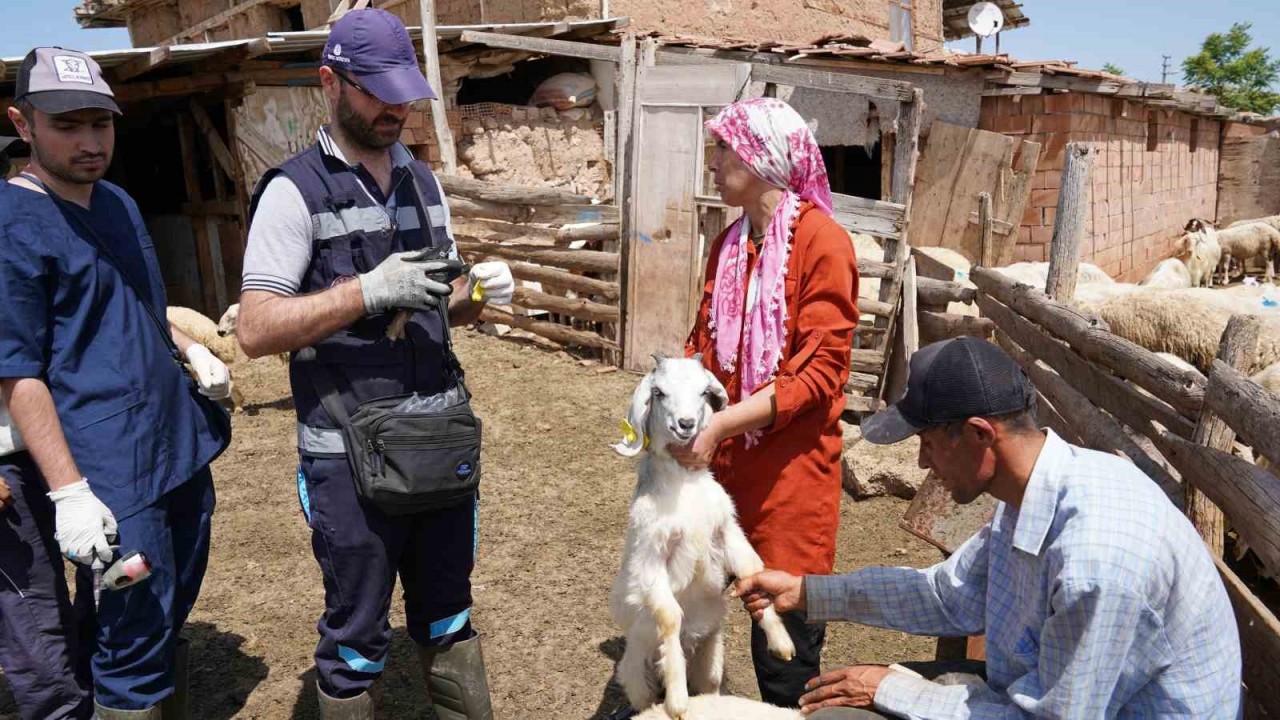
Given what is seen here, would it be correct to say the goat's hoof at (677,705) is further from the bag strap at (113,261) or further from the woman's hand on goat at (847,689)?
the bag strap at (113,261)

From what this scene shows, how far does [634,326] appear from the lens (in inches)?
379

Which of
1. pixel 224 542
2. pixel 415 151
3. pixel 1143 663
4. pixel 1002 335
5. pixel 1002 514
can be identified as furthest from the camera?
pixel 415 151

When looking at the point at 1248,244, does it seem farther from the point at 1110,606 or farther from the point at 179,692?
the point at 179,692

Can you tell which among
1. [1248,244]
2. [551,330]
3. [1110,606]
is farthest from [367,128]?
[1248,244]

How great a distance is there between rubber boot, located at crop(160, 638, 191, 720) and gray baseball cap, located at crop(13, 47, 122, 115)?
185 cm

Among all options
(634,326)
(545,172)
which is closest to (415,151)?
(545,172)

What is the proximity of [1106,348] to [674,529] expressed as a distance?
3.22m

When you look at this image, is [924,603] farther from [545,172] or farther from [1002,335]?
[545,172]

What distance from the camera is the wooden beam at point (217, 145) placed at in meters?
11.6

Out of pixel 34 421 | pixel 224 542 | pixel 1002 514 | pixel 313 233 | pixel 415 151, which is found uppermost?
pixel 415 151

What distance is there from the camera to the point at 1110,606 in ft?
5.94

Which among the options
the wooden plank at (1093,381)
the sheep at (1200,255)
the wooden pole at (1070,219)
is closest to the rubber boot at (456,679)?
the wooden plank at (1093,381)

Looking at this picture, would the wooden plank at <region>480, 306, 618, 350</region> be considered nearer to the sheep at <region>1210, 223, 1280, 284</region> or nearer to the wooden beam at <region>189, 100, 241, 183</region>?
the wooden beam at <region>189, 100, 241, 183</region>

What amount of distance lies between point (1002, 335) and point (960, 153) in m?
5.52
